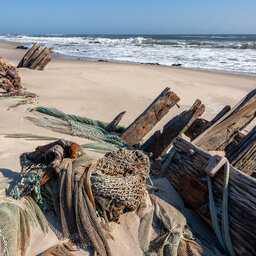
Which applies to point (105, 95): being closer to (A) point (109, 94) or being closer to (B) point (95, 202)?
(A) point (109, 94)

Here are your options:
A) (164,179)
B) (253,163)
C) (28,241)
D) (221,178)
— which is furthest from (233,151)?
(28,241)

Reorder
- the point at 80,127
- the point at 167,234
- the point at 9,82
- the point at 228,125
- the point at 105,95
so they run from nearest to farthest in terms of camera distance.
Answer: the point at 167,234
the point at 228,125
the point at 80,127
the point at 9,82
the point at 105,95

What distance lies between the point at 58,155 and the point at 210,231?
61.0 inches

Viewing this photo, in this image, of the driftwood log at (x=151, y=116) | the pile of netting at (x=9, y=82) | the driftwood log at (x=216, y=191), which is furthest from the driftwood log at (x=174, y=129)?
the pile of netting at (x=9, y=82)

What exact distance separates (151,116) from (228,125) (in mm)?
1267

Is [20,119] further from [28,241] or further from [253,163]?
[253,163]

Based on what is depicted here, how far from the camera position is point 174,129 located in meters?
4.00

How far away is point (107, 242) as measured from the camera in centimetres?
221

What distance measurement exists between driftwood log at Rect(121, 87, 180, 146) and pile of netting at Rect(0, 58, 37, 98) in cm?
366

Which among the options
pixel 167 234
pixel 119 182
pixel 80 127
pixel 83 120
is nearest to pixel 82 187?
pixel 119 182

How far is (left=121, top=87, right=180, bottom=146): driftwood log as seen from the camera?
4.24m

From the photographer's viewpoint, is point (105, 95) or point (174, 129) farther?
point (105, 95)

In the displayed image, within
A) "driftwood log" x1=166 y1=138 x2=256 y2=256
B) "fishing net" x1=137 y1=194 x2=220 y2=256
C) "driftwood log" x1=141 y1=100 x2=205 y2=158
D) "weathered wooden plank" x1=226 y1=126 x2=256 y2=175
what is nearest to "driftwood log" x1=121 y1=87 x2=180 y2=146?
"driftwood log" x1=141 y1=100 x2=205 y2=158

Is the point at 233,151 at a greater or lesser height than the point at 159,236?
greater
